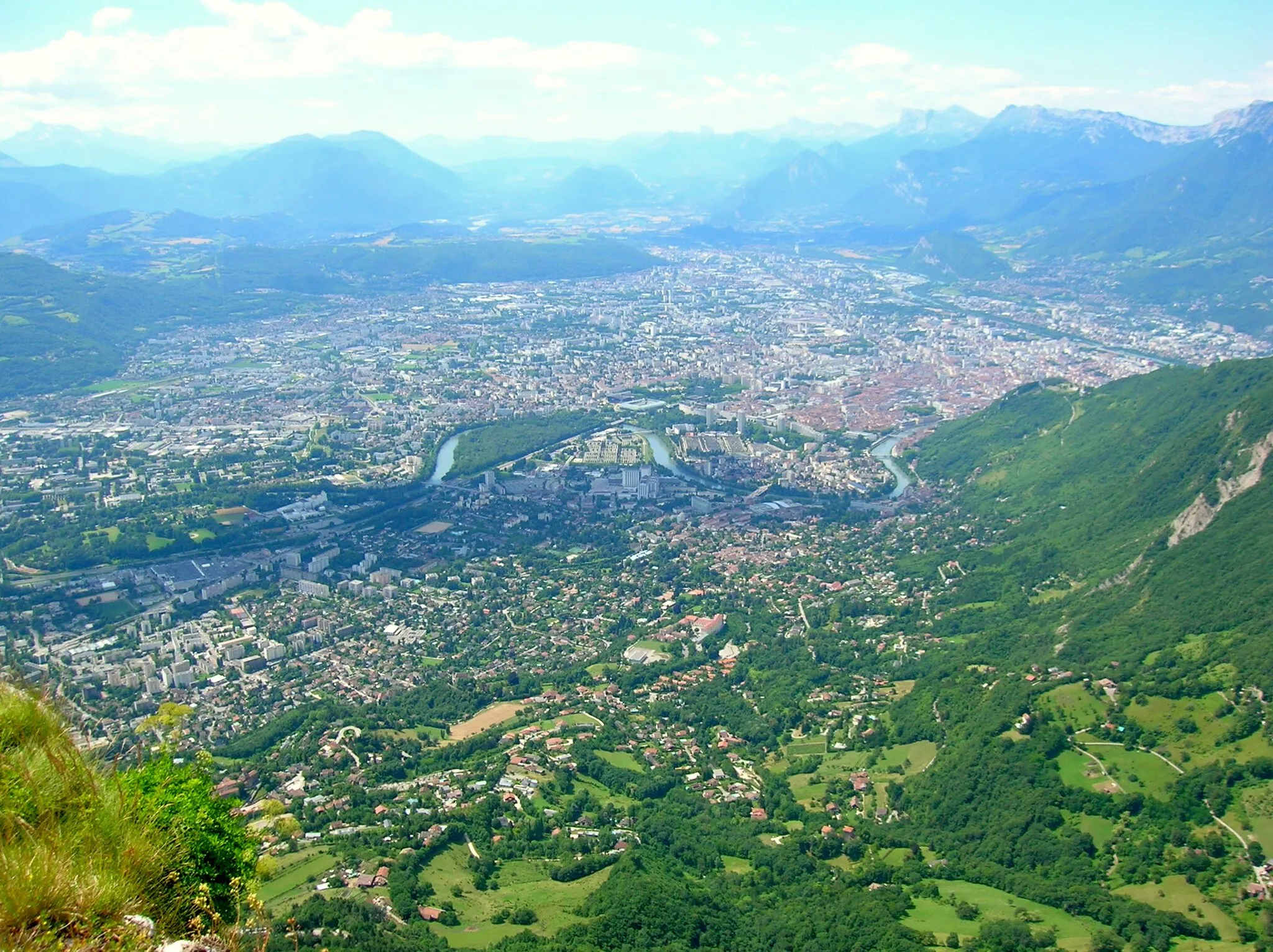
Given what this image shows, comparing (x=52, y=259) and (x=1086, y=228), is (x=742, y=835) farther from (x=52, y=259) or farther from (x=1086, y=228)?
(x=1086, y=228)

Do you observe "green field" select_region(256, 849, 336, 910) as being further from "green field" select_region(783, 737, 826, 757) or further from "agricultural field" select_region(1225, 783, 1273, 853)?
"agricultural field" select_region(1225, 783, 1273, 853)

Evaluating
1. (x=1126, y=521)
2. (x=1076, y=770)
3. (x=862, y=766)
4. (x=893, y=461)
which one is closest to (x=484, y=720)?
(x=862, y=766)

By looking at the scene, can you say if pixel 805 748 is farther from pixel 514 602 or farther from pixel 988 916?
pixel 514 602

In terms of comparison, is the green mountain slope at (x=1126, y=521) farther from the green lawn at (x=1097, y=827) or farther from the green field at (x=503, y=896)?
the green field at (x=503, y=896)

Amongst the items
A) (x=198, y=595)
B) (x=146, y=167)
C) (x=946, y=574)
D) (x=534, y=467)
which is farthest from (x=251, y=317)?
(x=146, y=167)

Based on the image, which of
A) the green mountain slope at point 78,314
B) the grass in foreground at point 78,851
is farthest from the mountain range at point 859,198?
the grass in foreground at point 78,851

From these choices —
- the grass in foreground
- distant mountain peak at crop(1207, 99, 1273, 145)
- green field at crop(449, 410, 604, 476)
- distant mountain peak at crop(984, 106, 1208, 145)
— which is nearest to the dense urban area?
green field at crop(449, 410, 604, 476)

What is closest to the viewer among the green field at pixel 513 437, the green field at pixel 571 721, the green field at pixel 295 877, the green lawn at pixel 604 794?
the green field at pixel 295 877
